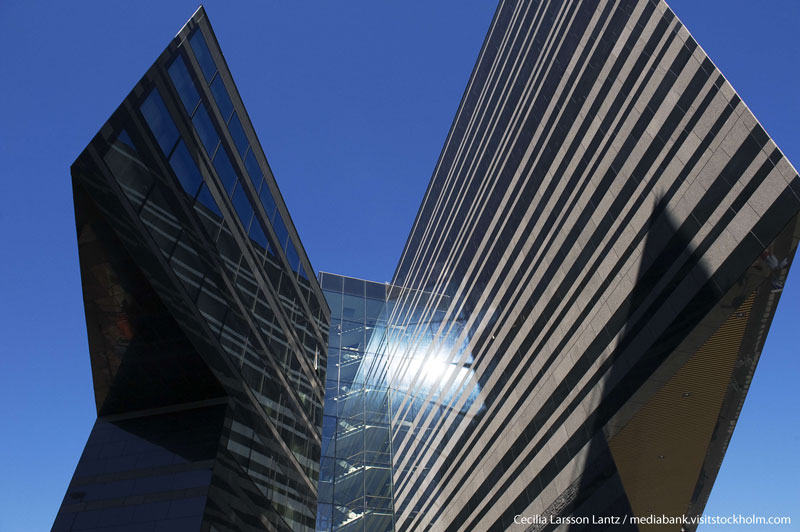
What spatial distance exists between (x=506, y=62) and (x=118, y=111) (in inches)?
1445

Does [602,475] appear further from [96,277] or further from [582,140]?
[96,277]

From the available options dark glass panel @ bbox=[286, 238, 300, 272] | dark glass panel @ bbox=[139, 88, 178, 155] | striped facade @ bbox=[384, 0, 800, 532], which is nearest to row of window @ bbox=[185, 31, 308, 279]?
dark glass panel @ bbox=[286, 238, 300, 272]

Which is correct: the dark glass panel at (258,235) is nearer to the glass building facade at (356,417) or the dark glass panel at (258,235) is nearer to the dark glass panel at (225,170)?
the dark glass panel at (225,170)

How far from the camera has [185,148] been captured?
1917 centimetres

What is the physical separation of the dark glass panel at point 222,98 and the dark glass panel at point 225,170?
6.33 ft

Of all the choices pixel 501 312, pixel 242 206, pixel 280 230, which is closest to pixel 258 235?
pixel 242 206

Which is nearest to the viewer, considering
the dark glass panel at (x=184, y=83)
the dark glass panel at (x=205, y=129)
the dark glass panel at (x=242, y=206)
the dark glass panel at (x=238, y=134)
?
the dark glass panel at (x=184, y=83)

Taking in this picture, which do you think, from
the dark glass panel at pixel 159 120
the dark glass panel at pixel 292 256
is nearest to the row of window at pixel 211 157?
the dark glass panel at pixel 159 120

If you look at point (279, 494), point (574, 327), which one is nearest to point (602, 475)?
point (574, 327)

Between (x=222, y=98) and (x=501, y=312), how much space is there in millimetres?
21834

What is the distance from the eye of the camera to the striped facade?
66.9ft

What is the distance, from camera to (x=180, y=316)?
19.2 metres

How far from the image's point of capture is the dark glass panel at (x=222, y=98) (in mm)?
23087

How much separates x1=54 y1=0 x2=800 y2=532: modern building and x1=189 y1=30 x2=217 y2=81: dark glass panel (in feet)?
0.42
